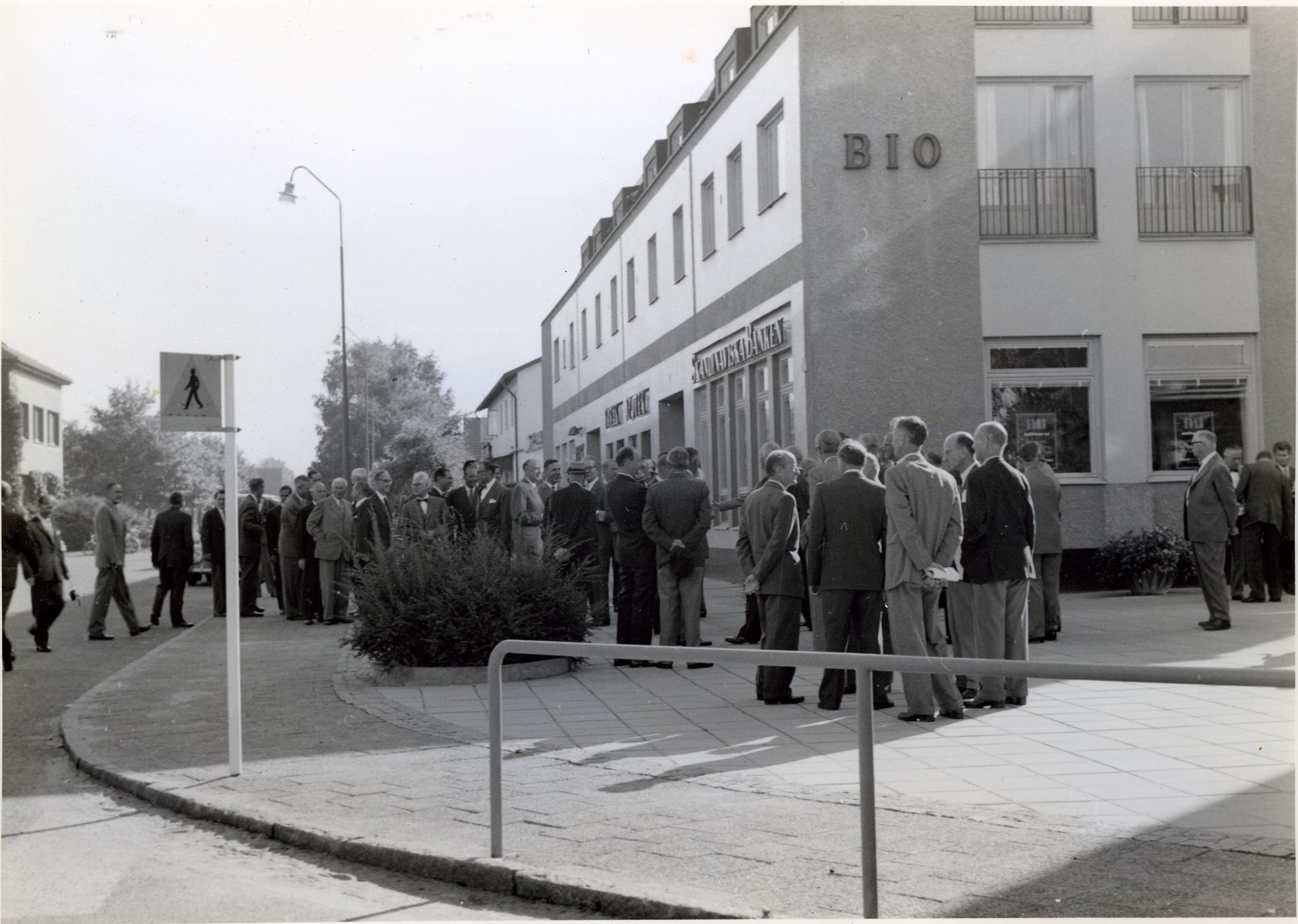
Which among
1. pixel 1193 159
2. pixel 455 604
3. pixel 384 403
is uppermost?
pixel 384 403

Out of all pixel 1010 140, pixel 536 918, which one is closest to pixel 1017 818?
pixel 536 918

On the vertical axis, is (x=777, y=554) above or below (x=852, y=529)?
below

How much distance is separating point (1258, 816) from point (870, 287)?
559 inches

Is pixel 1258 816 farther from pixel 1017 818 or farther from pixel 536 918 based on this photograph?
pixel 536 918

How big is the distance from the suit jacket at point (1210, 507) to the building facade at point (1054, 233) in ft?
16.3

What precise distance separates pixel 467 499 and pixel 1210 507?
→ 8713mm

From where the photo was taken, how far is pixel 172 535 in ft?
56.4

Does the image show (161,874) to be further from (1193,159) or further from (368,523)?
(1193,159)

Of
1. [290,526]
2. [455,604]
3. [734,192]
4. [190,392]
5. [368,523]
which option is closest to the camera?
[190,392]

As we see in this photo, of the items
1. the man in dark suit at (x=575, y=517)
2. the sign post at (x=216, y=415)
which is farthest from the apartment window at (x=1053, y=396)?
the sign post at (x=216, y=415)

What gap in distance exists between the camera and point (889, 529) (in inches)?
338

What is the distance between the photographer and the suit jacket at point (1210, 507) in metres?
12.4

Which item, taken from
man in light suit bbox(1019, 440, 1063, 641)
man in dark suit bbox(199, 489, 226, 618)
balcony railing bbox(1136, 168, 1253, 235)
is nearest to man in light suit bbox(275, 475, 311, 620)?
man in dark suit bbox(199, 489, 226, 618)

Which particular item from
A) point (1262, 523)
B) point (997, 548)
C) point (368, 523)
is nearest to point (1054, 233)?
point (1262, 523)
